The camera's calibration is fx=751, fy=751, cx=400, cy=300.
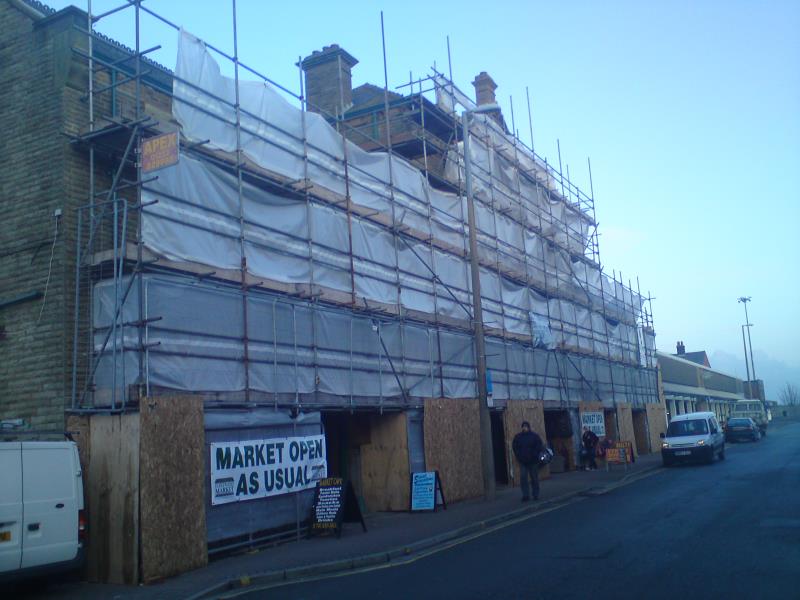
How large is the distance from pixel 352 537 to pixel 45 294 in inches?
252

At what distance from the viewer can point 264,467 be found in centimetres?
1268

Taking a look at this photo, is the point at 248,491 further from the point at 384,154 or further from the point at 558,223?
the point at 558,223

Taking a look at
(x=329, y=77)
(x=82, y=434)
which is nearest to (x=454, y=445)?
(x=82, y=434)

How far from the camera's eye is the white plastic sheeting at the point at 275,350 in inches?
446

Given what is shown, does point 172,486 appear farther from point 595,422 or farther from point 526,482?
point 595,422

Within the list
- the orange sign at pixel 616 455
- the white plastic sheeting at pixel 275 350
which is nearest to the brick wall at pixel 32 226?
the white plastic sheeting at pixel 275 350

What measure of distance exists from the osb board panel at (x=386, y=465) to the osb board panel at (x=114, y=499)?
7.25 m

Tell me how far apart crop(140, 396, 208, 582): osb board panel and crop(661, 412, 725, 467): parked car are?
1956 centimetres

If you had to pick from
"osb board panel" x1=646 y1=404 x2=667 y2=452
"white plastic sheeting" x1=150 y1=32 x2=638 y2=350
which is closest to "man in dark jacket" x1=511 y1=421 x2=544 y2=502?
"white plastic sheeting" x1=150 y1=32 x2=638 y2=350

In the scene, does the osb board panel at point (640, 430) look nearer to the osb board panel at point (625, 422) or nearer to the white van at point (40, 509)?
the osb board panel at point (625, 422)

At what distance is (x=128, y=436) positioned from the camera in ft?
34.5

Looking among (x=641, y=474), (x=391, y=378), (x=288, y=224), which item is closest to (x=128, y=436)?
(x=288, y=224)

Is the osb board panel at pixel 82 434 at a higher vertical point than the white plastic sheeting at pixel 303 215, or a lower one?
lower

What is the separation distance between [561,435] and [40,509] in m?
20.4
